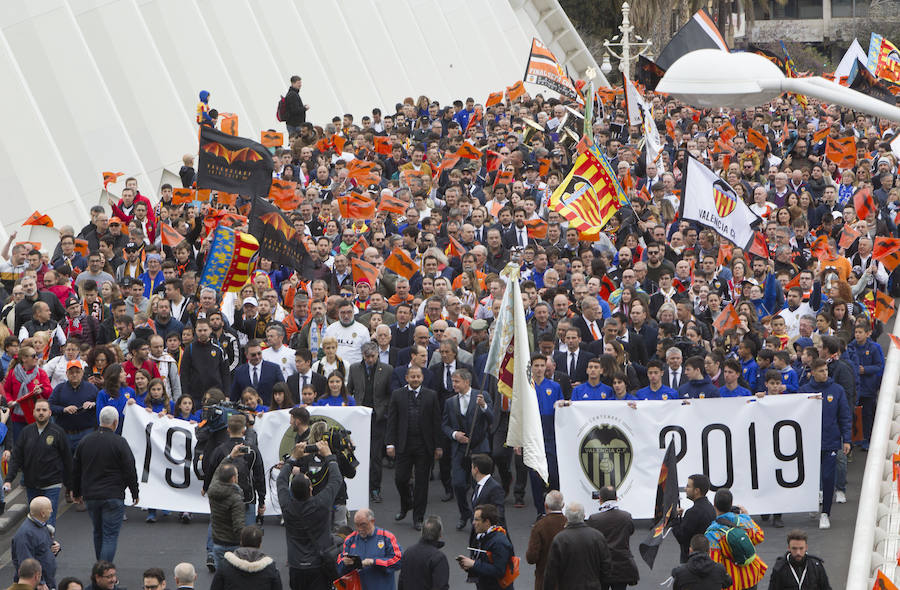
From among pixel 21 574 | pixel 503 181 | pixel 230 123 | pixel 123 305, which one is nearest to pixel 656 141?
pixel 503 181

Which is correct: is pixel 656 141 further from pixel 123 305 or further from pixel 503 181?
pixel 123 305

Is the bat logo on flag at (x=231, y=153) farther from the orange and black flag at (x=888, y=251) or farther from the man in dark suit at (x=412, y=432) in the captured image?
the orange and black flag at (x=888, y=251)

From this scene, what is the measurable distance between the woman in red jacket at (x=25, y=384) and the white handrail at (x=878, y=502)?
7.59 metres

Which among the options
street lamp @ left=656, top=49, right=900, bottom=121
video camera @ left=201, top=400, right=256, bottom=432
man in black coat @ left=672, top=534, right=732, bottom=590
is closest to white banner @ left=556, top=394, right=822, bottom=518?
video camera @ left=201, top=400, right=256, bottom=432

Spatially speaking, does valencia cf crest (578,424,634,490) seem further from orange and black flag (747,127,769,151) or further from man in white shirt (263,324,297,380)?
orange and black flag (747,127,769,151)

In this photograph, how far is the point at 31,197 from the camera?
25141 mm

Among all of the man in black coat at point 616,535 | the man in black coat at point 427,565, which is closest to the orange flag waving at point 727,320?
the man in black coat at point 616,535

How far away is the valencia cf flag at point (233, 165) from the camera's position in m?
18.5

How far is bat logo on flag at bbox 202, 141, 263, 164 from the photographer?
18438mm

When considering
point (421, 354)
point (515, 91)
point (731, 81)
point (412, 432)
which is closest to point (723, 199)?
point (421, 354)

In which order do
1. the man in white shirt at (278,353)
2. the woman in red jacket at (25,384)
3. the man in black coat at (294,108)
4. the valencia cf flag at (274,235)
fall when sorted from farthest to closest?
the man in black coat at (294,108) < the valencia cf flag at (274,235) < the man in white shirt at (278,353) < the woman in red jacket at (25,384)

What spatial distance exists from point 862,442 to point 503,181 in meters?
9.14

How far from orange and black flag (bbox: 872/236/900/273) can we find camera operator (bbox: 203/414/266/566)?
9.03 meters

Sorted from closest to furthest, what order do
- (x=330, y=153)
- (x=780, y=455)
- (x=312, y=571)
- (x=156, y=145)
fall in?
(x=312, y=571), (x=780, y=455), (x=330, y=153), (x=156, y=145)
